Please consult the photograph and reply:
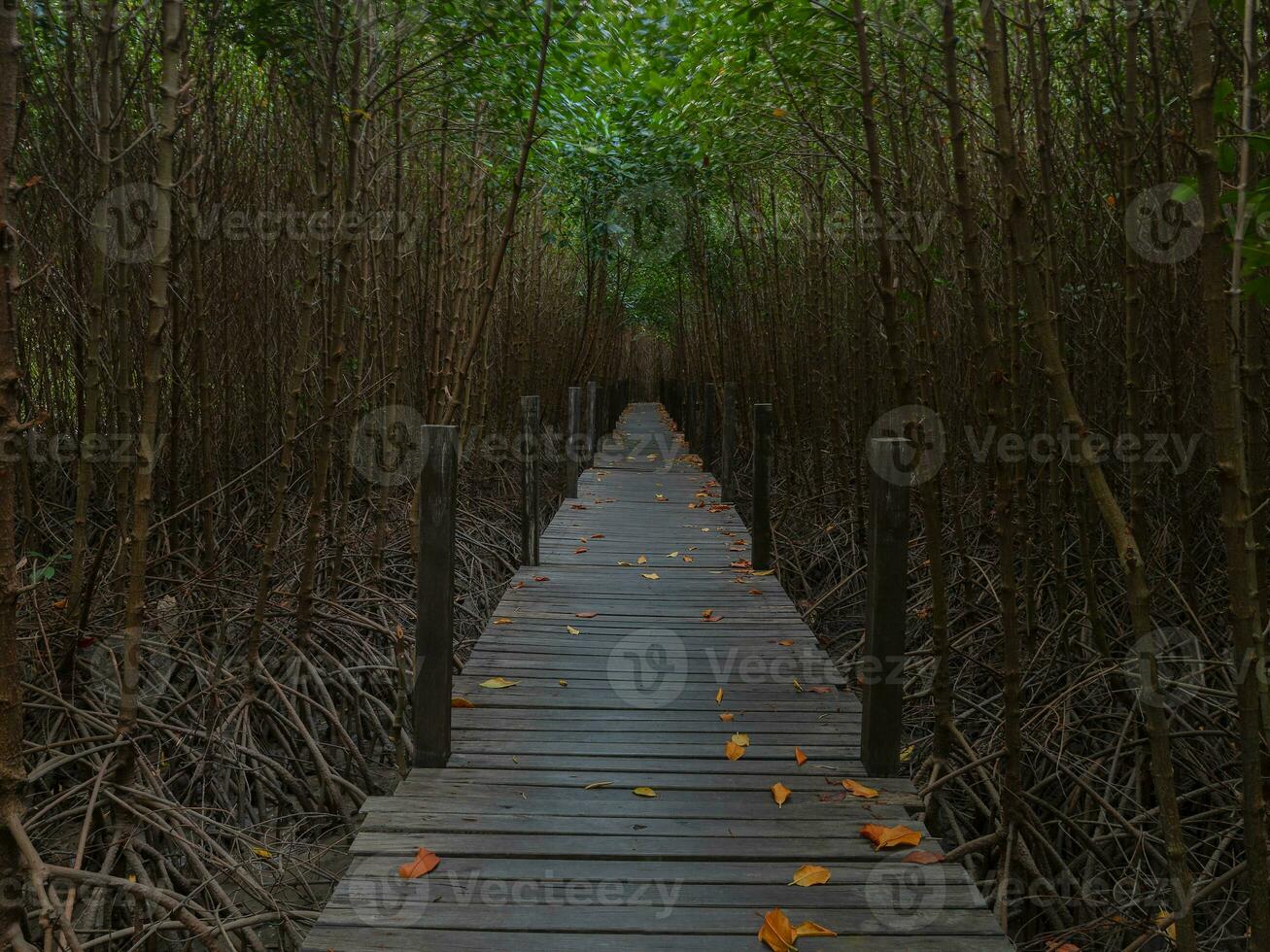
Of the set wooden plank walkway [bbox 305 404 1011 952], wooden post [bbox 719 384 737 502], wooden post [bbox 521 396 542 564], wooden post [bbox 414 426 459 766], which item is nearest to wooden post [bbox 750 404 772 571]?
wooden plank walkway [bbox 305 404 1011 952]

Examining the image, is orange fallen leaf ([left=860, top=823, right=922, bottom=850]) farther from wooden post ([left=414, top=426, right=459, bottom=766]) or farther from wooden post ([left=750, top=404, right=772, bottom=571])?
wooden post ([left=750, top=404, right=772, bottom=571])

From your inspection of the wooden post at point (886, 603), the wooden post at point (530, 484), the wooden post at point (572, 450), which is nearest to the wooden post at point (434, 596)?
the wooden post at point (886, 603)

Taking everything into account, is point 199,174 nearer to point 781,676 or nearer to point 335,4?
point 335,4

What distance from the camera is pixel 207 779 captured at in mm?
3072

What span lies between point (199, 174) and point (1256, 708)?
4.27 m

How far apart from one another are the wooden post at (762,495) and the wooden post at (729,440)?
176 centimetres

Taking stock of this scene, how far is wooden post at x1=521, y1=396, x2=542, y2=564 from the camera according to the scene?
512cm

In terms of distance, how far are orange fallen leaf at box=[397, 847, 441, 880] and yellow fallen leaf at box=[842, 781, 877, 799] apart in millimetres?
1142

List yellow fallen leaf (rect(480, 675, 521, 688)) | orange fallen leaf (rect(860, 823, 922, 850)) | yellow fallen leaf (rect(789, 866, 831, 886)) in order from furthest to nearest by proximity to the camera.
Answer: yellow fallen leaf (rect(480, 675, 521, 688)), orange fallen leaf (rect(860, 823, 922, 850)), yellow fallen leaf (rect(789, 866, 831, 886))

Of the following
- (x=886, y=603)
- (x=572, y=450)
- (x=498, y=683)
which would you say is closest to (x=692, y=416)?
(x=572, y=450)

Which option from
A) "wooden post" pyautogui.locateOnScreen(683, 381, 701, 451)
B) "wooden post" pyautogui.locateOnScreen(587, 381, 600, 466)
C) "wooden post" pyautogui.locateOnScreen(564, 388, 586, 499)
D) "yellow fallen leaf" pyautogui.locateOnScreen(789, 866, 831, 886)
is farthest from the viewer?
"wooden post" pyautogui.locateOnScreen(683, 381, 701, 451)

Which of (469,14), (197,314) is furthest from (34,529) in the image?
(469,14)

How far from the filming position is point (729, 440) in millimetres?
7367

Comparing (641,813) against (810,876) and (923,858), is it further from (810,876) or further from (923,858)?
(923,858)
